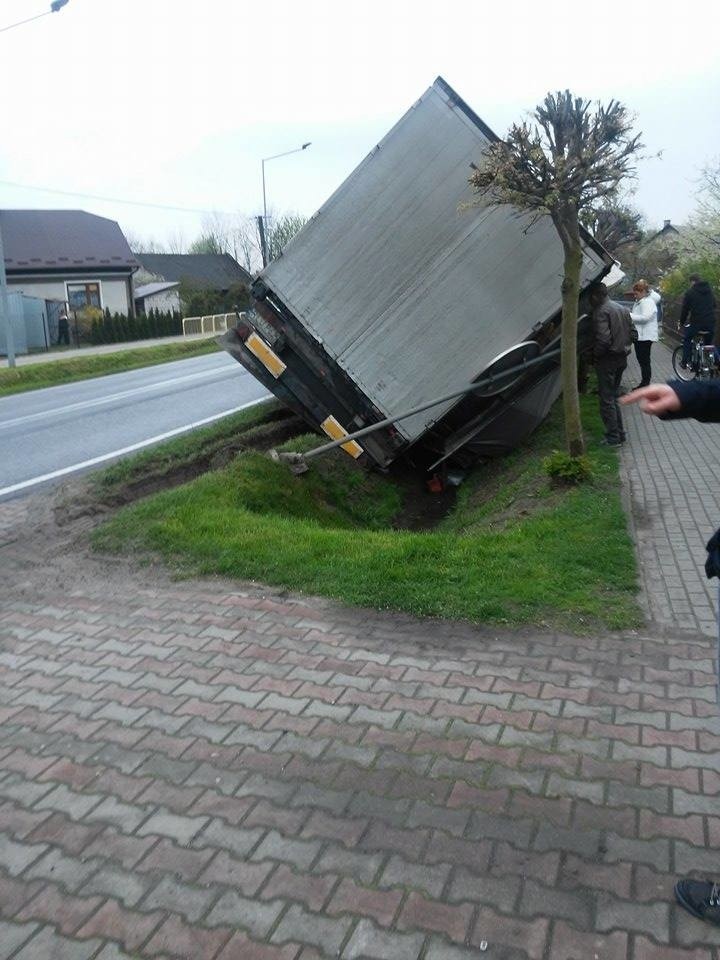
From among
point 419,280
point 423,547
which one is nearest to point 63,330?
point 419,280

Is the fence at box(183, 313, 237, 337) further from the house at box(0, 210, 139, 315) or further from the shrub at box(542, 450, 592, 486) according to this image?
the shrub at box(542, 450, 592, 486)

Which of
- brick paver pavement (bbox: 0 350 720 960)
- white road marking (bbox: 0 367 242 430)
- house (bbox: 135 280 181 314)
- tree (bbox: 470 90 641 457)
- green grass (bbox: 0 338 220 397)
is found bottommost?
green grass (bbox: 0 338 220 397)

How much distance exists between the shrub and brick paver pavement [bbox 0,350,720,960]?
3.34 m

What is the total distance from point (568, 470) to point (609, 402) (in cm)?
225

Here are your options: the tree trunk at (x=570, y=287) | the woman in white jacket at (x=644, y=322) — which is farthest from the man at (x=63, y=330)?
the tree trunk at (x=570, y=287)

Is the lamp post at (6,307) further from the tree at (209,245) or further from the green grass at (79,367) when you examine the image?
the tree at (209,245)

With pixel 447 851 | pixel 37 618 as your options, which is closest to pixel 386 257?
pixel 37 618

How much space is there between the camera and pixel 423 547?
21.0 ft

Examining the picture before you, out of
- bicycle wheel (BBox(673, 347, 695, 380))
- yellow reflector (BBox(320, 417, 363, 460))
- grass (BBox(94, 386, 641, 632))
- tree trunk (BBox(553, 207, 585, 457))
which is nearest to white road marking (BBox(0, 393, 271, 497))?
grass (BBox(94, 386, 641, 632))

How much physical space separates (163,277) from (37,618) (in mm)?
68634

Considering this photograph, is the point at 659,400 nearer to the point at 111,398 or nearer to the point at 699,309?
the point at 699,309

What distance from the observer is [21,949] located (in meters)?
2.88

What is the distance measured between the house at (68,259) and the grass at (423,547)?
4256 centimetres

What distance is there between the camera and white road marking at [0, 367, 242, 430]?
16875 millimetres
